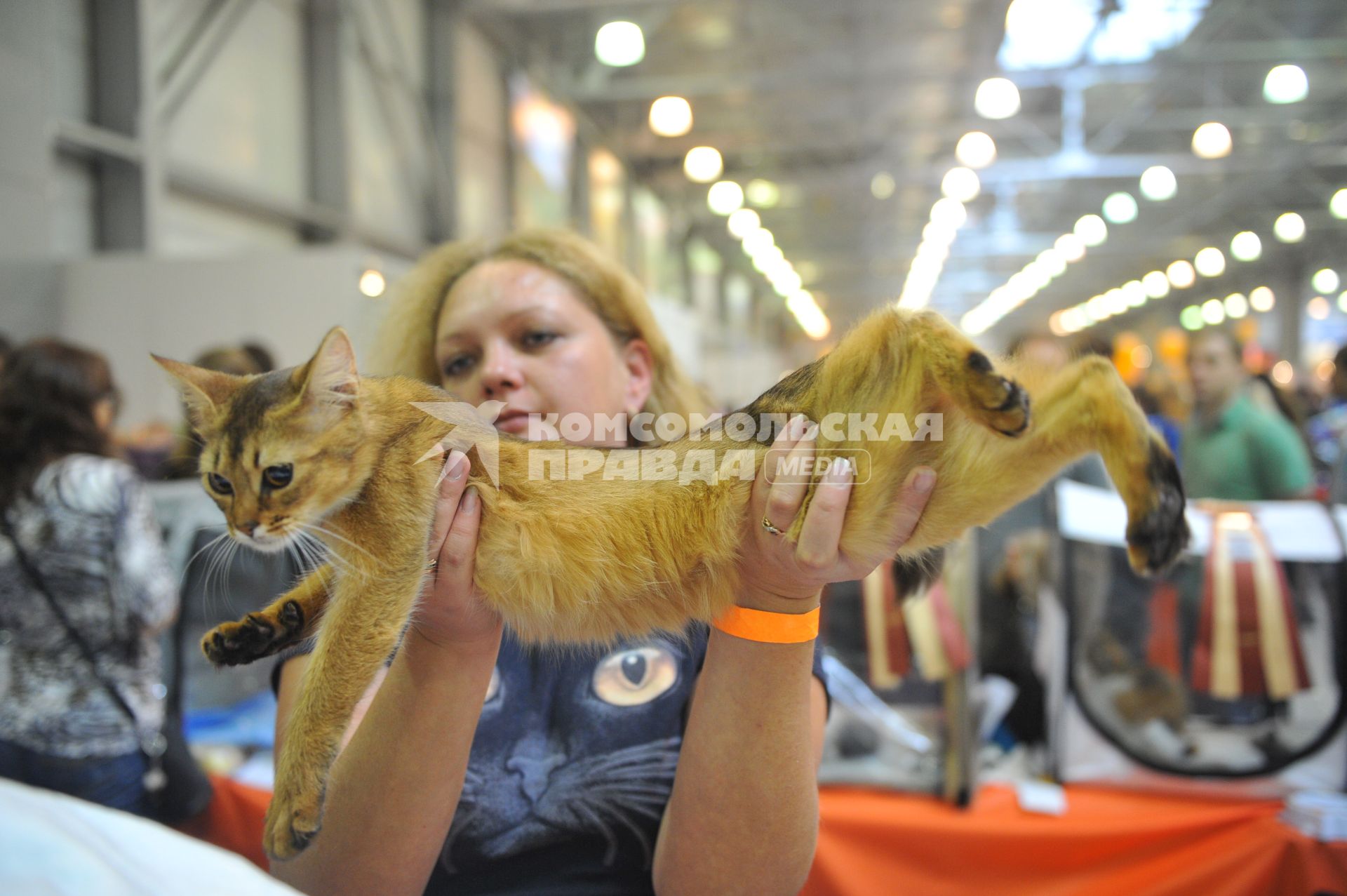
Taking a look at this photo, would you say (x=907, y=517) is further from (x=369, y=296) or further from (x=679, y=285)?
(x=679, y=285)

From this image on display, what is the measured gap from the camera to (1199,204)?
1831 cm

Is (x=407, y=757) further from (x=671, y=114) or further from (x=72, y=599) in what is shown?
(x=671, y=114)

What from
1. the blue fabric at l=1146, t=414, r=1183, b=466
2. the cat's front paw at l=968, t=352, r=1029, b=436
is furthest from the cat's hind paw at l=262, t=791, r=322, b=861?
the blue fabric at l=1146, t=414, r=1183, b=466

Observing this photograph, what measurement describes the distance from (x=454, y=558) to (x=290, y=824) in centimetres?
37

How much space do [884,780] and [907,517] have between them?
1862 millimetres

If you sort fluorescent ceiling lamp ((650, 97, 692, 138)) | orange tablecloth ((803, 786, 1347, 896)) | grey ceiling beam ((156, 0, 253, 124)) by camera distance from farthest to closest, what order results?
fluorescent ceiling lamp ((650, 97, 692, 138)), grey ceiling beam ((156, 0, 253, 124)), orange tablecloth ((803, 786, 1347, 896))

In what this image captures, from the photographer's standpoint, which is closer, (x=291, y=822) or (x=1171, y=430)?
(x=291, y=822)

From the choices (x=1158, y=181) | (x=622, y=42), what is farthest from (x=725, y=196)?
(x=1158, y=181)

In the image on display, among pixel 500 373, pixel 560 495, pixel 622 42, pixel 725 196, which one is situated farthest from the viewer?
pixel 725 196

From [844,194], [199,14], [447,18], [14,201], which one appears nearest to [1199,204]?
[844,194]

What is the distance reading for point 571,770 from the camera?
1550mm

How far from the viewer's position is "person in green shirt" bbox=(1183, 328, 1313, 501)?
4.12m

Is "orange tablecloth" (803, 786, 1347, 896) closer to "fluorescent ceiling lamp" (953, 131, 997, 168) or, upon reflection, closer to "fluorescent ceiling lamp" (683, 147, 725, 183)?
"fluorescent ceiling lamp" (683, 147, 725, 183)

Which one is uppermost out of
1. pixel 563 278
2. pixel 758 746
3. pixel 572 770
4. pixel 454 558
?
pixel 563 278
